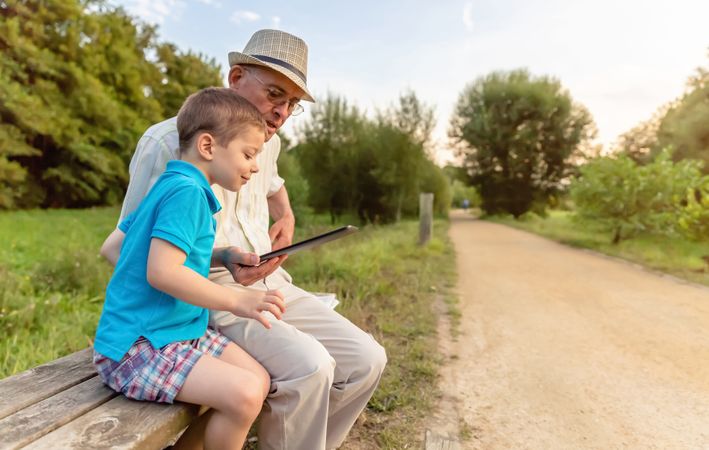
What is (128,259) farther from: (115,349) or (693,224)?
(693,224)

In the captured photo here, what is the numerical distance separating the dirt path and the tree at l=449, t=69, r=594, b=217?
21372 millimetres

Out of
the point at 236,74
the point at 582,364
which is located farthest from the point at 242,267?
the point at 582,364

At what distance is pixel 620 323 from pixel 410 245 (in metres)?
5.25

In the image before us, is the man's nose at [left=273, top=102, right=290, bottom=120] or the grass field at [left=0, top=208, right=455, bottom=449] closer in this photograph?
the man's nose at [left=273, top=102, right=290, bottom=120]

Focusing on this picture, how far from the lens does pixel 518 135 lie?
2680cm

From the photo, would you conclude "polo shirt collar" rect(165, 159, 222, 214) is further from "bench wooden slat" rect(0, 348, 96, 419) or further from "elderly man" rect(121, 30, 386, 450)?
"bench wooden slat" rect(0, 348, 96, 419)

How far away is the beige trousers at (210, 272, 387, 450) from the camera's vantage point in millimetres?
1826

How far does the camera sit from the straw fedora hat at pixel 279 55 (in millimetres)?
2211

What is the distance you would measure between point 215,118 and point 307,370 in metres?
0.94

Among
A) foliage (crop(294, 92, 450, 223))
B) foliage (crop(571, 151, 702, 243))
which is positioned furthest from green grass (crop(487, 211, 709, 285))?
foliage (crop(294, 92, 450, 223))

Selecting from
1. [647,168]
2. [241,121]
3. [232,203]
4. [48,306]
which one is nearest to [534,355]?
[232,203]

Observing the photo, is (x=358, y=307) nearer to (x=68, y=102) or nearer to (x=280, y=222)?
(x=280, y=222)

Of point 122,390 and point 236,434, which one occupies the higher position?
point 122,390

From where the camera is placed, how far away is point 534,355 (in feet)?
12.7
